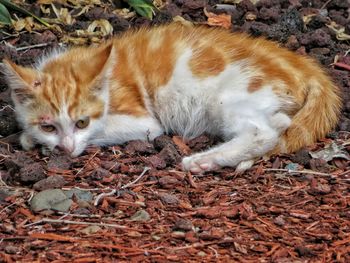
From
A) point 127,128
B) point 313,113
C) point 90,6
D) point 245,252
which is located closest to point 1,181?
point 127,128

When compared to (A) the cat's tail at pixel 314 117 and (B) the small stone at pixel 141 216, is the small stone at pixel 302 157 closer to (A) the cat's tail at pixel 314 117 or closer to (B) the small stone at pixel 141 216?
(A) the cat's tail at pixel 314 117

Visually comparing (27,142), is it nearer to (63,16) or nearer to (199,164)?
(199,164)

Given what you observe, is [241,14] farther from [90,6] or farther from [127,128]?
[127,128]

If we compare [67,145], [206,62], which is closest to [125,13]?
[206,62]

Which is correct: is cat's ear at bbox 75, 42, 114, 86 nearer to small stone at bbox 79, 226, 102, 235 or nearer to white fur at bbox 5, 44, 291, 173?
white fur at bbox 5, 44, 291, 173

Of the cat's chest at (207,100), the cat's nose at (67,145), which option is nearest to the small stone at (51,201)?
the cat's nose at (67,145)

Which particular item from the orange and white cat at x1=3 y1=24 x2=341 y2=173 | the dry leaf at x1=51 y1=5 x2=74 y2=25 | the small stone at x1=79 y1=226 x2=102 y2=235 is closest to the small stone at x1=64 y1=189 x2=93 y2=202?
the small stone at x1=79 y1=226 x2=102 y2=235
